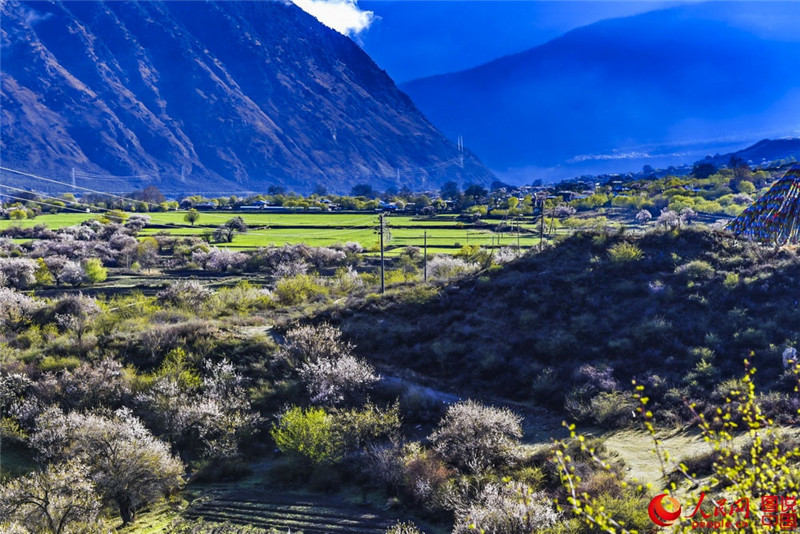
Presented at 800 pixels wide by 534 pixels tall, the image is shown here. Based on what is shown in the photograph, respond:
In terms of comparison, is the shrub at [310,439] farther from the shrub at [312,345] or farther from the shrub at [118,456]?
the shrub at [312,345]

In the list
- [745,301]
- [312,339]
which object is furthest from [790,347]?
[312,339]

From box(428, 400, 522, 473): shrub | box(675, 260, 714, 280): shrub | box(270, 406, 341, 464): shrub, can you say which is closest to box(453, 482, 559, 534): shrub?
box(428, 400, 522, 473): shrub

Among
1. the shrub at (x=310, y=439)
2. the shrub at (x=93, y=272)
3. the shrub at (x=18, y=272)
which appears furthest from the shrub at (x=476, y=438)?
the shrub at (x=18, y=272)

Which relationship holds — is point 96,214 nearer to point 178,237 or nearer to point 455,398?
point 178,237

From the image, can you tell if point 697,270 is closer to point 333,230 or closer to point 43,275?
point 43,275

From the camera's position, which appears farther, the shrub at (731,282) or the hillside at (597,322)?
the shrub at (731,282)

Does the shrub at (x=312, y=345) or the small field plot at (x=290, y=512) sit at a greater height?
the shrub at (x=312, y=345)
